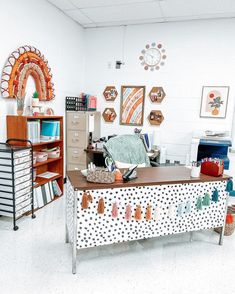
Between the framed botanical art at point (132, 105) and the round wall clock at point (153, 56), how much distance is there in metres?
0.39

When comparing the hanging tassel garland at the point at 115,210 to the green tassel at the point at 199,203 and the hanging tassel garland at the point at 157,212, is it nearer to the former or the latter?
the hanging tassel garland at the point at 157,212

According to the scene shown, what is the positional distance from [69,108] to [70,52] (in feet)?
3.12

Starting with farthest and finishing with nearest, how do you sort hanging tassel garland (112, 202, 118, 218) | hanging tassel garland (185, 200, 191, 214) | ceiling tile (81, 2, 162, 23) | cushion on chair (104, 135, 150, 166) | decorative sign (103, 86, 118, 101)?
1. decorative sign (103, 86, 118, 101)
2. ceiling tile (81, 2, 162, 23)
3. cushion on chair (104, 135, 150, 166)
4. hanging tassel garland (185, 200, 191, 214)
5. hanging tassel garland (112, 202, 118, 218)

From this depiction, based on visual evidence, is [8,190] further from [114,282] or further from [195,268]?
[195,268]

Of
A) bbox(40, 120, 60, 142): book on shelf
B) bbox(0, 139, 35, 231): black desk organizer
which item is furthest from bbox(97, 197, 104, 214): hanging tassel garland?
bbox(40, 120, 60, 142): book on shelf

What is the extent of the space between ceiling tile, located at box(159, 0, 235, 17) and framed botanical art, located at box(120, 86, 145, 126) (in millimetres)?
1237

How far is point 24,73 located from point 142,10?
197 centimetres

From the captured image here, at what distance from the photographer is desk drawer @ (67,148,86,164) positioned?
13.4 feet

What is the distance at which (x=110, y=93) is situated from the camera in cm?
446

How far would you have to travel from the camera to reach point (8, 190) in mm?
2709

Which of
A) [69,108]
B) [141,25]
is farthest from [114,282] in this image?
[141,25]

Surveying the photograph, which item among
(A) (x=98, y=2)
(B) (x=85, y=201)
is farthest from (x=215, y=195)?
(A) (x=98, y=2)

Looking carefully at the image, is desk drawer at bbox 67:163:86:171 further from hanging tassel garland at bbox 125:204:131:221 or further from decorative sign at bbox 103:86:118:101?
hanging tassel garland at bbox 125:204:131:221

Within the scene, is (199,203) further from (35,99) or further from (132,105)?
(132,105)
